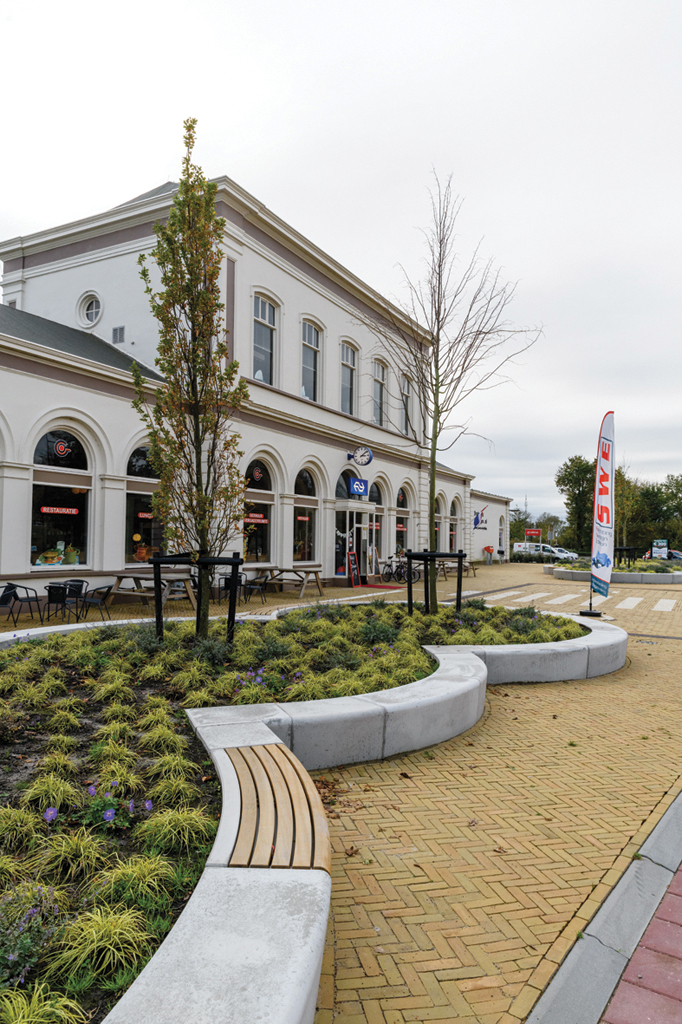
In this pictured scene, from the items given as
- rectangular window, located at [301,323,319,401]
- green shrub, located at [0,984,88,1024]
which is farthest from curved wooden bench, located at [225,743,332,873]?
rectangular window, located at [301,323,319,401]

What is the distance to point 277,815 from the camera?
303 cm

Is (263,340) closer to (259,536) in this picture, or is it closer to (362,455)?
(362,455)

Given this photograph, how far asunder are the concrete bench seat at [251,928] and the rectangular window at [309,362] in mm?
18347

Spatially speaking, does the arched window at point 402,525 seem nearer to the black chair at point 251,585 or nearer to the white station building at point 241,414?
the white station building at point 241,414

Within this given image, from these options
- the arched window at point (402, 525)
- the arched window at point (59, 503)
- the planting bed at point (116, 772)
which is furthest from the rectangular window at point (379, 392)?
the planting bed at point (116, 772)

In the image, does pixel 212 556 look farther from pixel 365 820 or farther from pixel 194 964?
pixel 194 964

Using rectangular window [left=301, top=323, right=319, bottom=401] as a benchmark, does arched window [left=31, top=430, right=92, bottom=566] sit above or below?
below

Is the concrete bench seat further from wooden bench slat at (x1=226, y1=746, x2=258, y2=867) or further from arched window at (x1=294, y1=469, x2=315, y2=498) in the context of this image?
arched window at (x1=294, y1=469, x2=315, y2=498)

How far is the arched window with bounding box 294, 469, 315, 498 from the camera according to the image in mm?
20047

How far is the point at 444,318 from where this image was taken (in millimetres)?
10844

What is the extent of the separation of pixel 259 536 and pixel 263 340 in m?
5.95

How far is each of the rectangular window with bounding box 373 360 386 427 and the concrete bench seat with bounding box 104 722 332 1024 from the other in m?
22.5

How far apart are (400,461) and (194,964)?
80.9 feet

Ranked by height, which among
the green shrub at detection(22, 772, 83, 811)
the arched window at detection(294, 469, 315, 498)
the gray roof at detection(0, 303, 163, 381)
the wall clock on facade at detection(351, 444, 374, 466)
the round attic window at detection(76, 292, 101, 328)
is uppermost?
the round attic window at detection(76, 292, 101, 328)
